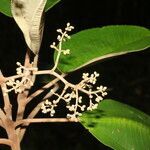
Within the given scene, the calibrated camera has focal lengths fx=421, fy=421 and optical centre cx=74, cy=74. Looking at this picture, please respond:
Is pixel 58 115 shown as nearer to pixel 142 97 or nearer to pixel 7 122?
pixel 142 97

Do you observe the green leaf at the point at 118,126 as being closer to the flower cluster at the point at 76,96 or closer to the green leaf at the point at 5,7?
the flower cluster at the point at 76,96

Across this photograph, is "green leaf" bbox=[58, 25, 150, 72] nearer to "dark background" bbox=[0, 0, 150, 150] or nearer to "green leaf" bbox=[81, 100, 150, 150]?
"green leaf" bbox=[81, 100, 150, 150]

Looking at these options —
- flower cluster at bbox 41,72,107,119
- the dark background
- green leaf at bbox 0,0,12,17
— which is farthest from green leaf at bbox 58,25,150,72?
the dark background

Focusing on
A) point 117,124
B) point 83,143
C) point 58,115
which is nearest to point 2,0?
point 117,124

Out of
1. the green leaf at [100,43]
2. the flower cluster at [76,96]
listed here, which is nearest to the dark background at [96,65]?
the green leaf at [100,43]

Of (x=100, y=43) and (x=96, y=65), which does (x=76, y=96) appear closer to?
(x=100, y=43)
